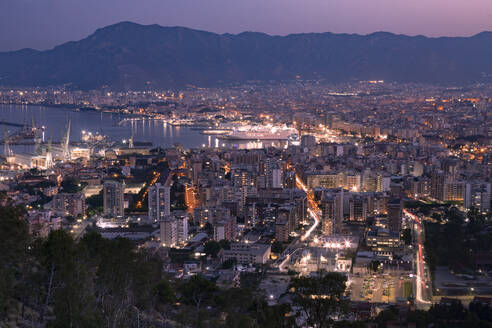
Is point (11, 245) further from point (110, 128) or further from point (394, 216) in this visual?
point (110, 128)

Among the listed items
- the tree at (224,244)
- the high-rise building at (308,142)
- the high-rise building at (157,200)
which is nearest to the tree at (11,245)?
the tree at (224,244)

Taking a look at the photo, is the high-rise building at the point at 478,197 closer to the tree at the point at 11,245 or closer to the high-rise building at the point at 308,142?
the high-rise building at the point at 308,142

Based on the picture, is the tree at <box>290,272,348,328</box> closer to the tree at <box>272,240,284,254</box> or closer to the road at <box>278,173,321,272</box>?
the road at <box>278,173,321,272</box>

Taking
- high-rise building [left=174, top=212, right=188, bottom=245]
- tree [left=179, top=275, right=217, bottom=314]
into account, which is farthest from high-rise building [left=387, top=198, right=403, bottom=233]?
tree [left=179, top=275, right=217, bottom=314]

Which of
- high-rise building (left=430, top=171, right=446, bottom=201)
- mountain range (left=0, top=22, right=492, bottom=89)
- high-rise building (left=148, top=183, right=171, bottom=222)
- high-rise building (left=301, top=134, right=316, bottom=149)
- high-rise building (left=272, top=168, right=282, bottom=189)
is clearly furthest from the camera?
mountain range (left=0, top=22, right=492, bottom=89)

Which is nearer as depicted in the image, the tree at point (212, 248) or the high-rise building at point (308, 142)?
the tree at point (212, 248)

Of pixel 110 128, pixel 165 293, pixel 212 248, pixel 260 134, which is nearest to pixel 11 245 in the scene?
pixel 165 293
